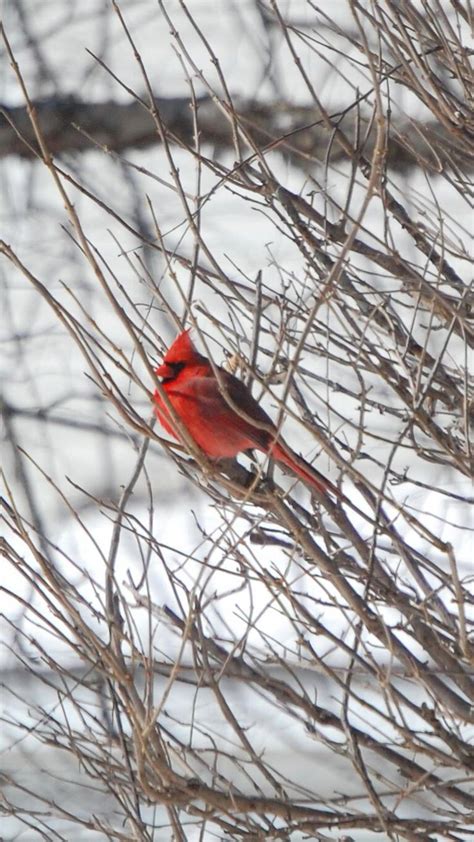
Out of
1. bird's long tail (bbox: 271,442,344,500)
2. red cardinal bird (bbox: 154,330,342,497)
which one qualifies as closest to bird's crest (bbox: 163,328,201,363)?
red cardinal bird (bbox: 154,330,342,497)

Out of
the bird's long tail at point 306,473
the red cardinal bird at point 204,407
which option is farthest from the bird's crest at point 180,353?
the bird's long tail at point 306,473

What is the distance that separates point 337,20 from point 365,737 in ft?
9.05

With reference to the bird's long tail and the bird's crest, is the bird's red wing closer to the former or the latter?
the bird's crest

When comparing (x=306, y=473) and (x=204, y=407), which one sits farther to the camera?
(x=204, y=407)

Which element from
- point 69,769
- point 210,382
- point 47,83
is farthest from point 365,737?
point 47,83

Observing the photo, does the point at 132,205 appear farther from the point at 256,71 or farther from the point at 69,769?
the point at 69,769

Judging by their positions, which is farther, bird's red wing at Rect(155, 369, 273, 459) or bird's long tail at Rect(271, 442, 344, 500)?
bird's red wing at Rect(155, 369, 273, 459)

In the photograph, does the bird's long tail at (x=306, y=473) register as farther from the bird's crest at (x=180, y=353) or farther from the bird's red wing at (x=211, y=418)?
the bird's crest at (x=180, y=353)

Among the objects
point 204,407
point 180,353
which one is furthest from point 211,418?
point 180,353

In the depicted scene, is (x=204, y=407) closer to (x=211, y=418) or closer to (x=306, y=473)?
(x=211, y=418)

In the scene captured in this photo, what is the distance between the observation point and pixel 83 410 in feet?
14.0

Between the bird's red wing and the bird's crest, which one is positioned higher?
the bird's crest

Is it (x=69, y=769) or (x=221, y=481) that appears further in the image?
(x=69, y=769)

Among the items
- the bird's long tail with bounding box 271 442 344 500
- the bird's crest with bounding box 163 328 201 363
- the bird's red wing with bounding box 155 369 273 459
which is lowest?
the bird's long tail with bounding box 271 442 344 500
